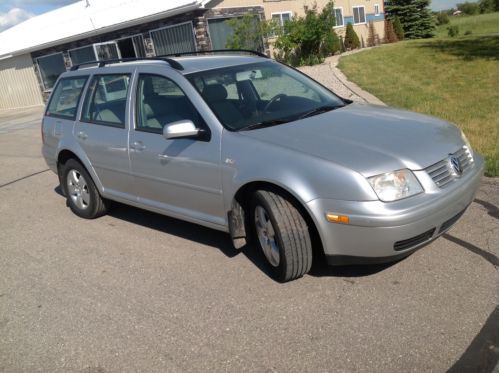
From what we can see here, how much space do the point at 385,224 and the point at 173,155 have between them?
191 cm

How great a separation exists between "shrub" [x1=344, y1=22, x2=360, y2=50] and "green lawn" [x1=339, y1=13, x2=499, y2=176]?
5156 millimetres

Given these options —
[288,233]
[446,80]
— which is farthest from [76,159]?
[446,80]

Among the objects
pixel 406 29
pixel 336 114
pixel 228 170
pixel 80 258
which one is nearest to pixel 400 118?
pixel 336 114

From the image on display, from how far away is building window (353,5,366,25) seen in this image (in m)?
27.2

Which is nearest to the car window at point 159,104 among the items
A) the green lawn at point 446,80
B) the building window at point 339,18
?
the green lawn at point 446,80

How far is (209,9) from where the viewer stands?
18.6 metres

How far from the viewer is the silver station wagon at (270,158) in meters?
3.34

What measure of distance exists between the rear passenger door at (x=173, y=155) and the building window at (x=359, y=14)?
24714 mm

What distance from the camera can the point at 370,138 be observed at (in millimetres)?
3666

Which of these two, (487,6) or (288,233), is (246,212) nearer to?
(288,233)

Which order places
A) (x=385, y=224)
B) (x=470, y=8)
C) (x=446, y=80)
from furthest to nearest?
1. (x=470, y=8)
2. (x=446, y=80)
3. (x=385, y=224)

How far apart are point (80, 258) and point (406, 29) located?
→ 109 feet

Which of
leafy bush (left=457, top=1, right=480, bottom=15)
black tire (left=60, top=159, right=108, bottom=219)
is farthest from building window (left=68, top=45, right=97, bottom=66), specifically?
leafy bush (left=457, top=1, right=480, bottom=15)

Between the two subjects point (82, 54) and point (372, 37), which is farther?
point (372, 37)
